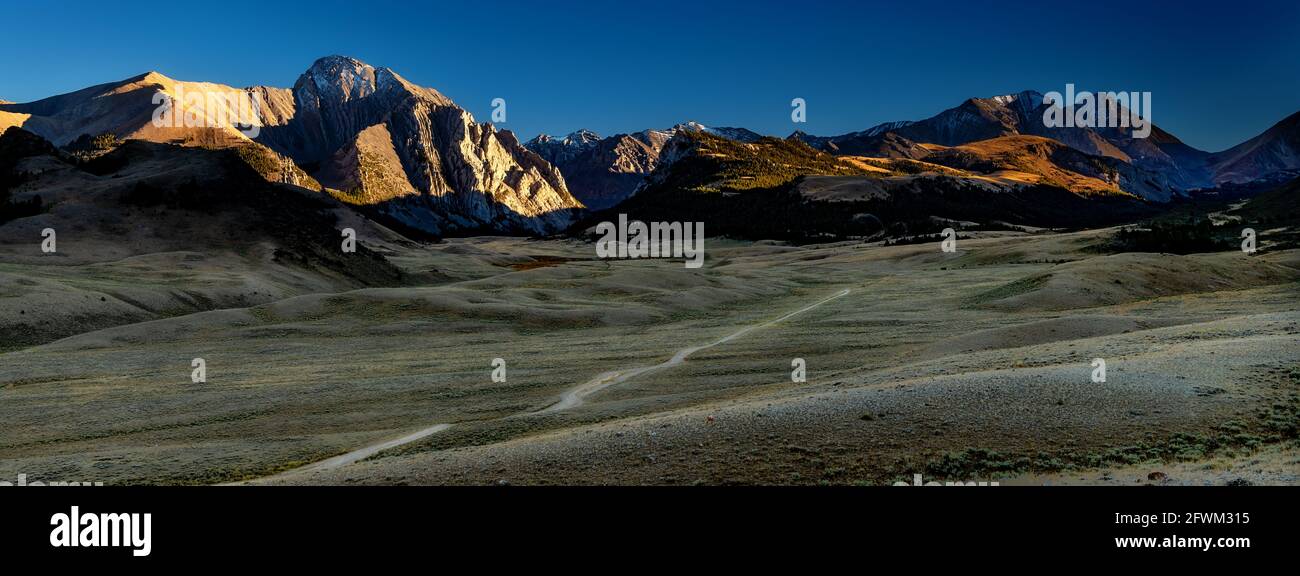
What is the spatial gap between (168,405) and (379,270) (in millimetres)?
86369

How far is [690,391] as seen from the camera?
28.1 metres

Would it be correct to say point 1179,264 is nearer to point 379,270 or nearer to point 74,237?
point 379,270

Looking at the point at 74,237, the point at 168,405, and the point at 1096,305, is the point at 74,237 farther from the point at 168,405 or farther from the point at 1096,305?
the point at 1096,305

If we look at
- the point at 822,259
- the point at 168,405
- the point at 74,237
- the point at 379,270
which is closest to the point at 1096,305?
the point at 168,405

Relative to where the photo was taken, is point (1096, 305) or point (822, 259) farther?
point (822, 259)

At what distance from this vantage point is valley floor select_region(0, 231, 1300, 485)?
50.2ft

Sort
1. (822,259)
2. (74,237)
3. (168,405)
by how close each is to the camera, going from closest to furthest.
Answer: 1. (168,405)
2. (74,237)
3. (822,259)

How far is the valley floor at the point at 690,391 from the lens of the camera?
1530 centimetres
